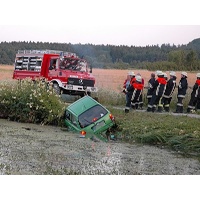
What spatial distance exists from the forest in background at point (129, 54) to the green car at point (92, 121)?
35.5 ft

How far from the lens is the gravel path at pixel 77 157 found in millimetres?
8953

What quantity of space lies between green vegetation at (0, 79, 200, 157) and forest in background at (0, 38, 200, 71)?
A: 29.1ft

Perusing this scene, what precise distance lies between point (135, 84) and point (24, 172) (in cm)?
946

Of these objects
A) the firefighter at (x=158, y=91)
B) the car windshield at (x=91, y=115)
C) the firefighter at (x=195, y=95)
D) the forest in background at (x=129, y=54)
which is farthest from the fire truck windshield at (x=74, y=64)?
the car windshield at (x=91, y=115)

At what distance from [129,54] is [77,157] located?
26163mm

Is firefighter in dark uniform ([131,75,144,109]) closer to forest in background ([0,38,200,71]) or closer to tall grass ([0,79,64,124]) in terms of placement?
tall grass ([0,79,64,124])

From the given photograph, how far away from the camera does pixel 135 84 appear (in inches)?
675

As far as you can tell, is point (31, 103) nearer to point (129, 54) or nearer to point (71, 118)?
point (71, 118)

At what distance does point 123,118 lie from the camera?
15.6 meters

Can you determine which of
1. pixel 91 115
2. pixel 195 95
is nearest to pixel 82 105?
pixel 91 115

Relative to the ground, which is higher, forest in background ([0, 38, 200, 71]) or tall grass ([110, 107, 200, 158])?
forest in background ([0, 38, 200, 71])

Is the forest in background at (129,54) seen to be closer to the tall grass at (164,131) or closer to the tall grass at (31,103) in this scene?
the tall grass at (31,103)

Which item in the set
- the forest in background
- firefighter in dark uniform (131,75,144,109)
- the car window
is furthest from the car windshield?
the forest in background

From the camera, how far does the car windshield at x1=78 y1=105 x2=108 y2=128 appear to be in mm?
14227
